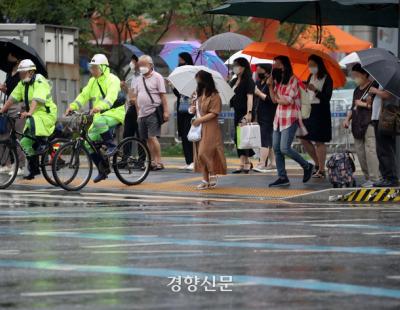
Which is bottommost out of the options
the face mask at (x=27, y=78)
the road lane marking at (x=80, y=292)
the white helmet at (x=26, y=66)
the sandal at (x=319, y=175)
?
the road lane marking at (x=80, y=292)

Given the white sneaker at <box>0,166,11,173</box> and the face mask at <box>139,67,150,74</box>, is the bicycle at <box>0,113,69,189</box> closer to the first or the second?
the white sneaker at <box>0,166,11,173</box>

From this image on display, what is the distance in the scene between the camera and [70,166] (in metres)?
18.4

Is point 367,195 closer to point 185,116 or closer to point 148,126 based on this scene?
point 148,126

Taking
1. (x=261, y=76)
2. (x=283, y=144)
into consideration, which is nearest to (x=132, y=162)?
(x=283, y=144)

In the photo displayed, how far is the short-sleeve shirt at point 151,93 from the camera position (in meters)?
21.7

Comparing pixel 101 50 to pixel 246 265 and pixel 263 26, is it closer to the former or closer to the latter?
pixel 263 26

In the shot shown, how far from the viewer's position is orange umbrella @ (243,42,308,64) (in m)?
20.1

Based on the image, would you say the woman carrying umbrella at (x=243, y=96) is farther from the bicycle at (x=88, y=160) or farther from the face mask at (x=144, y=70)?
the bicycle at (x=88, y=160)

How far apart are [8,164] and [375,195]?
5.11 meters

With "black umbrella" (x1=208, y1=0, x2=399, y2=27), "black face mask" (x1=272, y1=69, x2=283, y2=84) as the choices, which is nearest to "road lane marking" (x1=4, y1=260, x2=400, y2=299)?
"black face mask" (x1=272, y1=69, x2=283, y2=84)

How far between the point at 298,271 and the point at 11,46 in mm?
11924

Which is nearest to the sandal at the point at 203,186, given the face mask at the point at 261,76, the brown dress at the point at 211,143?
the brown dress at the point at 211,143

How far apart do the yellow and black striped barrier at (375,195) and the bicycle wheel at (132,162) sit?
133 inches

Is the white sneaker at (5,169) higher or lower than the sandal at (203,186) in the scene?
higher
